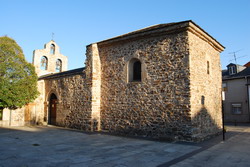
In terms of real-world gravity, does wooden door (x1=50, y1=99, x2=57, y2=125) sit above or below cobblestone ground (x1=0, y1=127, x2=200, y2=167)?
above

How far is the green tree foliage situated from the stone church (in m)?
1.56

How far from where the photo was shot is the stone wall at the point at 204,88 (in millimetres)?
8697

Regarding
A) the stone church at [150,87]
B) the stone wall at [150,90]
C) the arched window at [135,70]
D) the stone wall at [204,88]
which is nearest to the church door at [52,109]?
the stone church at [150,87]

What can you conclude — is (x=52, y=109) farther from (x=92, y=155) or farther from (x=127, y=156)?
(x=127, y=156)

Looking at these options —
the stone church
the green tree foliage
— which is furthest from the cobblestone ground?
the green tree foliage

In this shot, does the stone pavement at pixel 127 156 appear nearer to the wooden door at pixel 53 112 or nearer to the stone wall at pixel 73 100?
the stone wall at pixel 73 100

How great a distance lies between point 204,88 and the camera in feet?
31.7

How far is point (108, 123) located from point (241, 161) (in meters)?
6.93

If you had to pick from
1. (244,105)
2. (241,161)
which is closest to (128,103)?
(241,161)

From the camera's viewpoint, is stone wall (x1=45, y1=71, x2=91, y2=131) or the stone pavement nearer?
the stone pavement

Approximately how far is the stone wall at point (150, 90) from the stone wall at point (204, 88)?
41cm

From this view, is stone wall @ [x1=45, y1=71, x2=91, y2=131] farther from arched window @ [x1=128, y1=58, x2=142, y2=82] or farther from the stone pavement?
the stone pavement

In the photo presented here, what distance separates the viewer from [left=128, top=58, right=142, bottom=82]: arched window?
10.5m

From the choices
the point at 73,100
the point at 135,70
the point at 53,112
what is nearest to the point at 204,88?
the point at 135,70
